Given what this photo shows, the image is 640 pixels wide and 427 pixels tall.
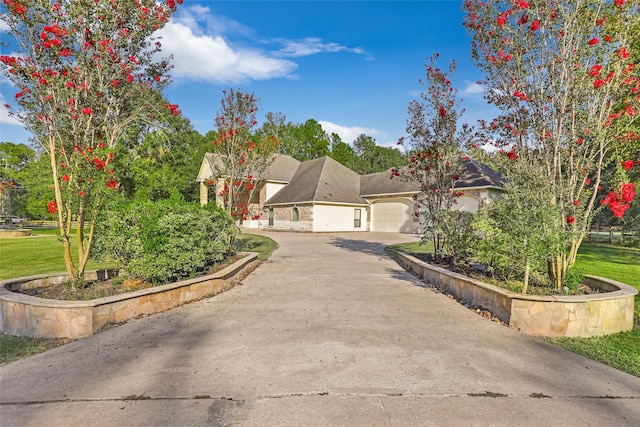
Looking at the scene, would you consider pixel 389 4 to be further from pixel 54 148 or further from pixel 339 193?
pixel 339 193

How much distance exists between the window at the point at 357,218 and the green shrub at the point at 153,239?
20.6 metres

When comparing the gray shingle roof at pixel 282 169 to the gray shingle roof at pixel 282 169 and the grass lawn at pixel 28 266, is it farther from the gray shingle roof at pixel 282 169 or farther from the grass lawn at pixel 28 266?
the grass lawn at pixel 28 266

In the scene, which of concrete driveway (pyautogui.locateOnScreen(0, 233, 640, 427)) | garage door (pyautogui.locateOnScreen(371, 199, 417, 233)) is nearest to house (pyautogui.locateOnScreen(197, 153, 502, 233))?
garage door (pyautogui.locateOnScreen(371, 199, 417, 233))

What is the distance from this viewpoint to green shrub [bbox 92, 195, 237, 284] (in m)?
5.75

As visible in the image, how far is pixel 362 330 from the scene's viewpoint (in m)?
4.60

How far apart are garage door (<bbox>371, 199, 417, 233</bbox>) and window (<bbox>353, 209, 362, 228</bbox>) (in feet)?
3.72

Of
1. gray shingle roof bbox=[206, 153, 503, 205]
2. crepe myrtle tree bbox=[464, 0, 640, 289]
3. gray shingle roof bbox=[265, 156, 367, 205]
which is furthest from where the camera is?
gray shingle roof bbox=[265, 156, 367, 205]

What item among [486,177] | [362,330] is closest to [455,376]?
[362,330]

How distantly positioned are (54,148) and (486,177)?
20.6 meters

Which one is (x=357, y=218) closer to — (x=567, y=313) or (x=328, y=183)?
(x=328, y=183)

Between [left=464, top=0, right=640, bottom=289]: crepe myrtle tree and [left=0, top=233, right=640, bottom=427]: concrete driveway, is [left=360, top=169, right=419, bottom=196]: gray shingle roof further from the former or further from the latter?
[left=0, top=233, right=640, bottom=427]: concrete driveway

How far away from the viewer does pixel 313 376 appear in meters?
3.23

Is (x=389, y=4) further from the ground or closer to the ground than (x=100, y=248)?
further from the ground

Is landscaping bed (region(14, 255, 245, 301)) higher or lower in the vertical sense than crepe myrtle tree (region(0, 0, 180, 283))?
lower
